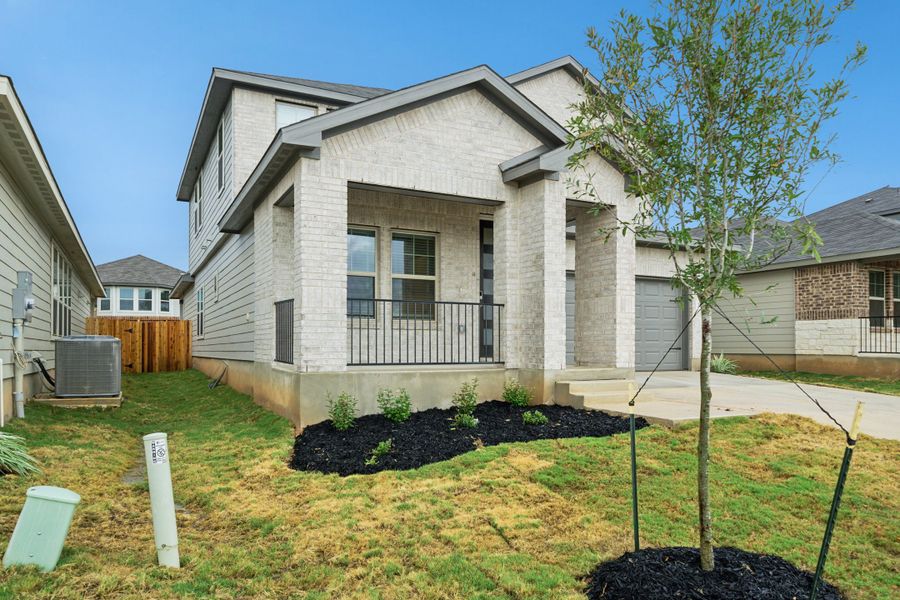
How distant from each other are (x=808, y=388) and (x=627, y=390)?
4470mm

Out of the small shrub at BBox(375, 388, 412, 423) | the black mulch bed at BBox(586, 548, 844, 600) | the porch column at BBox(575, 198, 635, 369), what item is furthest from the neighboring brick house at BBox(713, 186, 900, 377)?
the black mulch bed at BBox(586, 548, 844, 600)

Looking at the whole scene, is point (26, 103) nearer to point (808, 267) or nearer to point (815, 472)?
point (815, 472)

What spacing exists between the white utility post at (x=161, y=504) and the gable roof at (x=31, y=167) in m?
4.08

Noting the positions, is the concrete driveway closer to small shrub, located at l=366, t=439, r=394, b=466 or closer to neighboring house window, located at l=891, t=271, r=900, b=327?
small shrub, located at l=366, t=439, r=394, b=466

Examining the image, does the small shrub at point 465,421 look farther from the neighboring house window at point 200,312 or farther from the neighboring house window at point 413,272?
the neighboring house window at point 200,312

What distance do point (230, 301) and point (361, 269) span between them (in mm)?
5272

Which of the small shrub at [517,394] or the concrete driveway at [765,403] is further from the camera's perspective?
the small shrub at [517,394]

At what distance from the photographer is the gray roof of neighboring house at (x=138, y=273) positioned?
32.5 meters

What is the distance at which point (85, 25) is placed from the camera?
3650cm

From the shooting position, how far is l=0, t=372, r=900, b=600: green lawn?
3.52 metres

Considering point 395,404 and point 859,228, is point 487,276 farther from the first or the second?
point 859,228

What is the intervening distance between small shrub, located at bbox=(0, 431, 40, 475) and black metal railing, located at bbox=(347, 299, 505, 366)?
445 centimetres

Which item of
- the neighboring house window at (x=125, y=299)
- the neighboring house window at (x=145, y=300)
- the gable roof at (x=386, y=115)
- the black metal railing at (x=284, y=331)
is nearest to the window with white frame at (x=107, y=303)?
the neighboring house window at (x=125, y=299)

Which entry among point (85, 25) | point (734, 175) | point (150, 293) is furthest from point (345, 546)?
point (85, 25)
